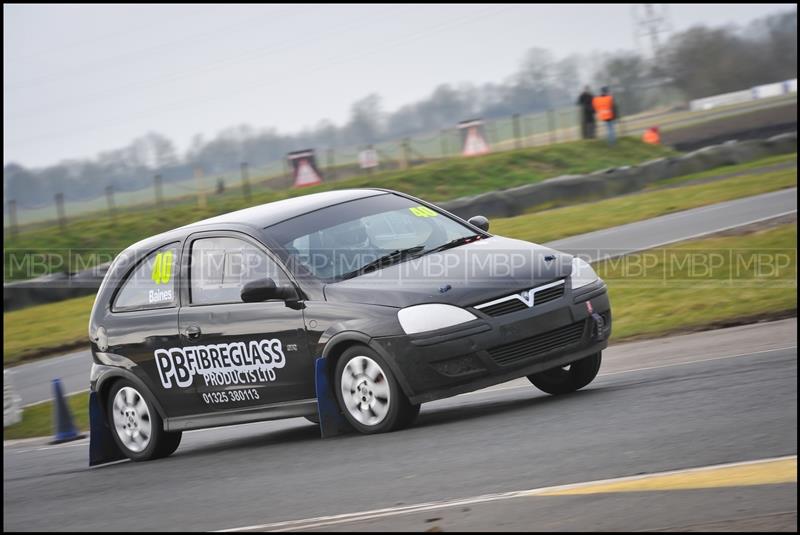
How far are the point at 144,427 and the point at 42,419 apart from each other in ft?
19.8

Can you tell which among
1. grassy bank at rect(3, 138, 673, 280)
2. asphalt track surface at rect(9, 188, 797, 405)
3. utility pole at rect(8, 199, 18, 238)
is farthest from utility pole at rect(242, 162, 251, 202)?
asphalt track surface at rect(9, 188, 797, 405)

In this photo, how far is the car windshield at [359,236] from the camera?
8.41 metres

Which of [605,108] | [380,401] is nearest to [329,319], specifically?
[380,401]

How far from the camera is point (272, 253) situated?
853 cm

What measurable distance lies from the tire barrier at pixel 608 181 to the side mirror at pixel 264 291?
16.2m

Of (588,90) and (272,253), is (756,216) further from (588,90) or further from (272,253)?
(588,90)

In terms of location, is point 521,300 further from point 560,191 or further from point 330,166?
point 330,166

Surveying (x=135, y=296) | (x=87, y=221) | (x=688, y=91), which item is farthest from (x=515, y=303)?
(x=688, y=91)

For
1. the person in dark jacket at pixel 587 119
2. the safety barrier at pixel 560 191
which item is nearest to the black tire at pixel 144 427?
the safety barrier at pixel 560 191

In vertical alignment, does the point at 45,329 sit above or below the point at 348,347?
below

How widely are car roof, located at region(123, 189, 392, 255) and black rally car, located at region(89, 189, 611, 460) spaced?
2 centimetres

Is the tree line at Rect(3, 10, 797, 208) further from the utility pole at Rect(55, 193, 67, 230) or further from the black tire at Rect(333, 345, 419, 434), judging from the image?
the black tire at Rect(333, 345, 419, 434)

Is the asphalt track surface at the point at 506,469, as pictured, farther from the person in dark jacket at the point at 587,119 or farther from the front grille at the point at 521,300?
the person in dark jacket at the point at 587,119

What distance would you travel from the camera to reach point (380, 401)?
308 inches
